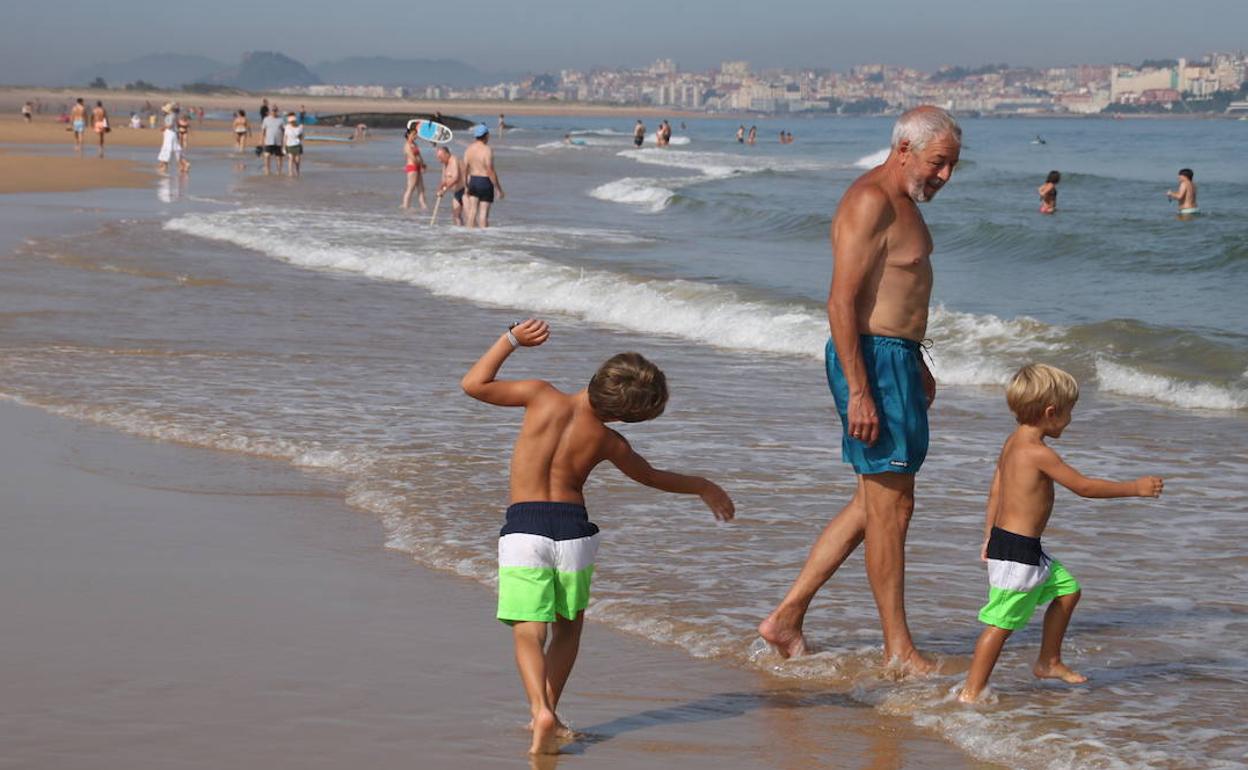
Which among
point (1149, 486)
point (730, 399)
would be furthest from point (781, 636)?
point (730, 399)

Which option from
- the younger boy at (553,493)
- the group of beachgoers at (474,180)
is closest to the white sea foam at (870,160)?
the group of beachgoers at (474,180)

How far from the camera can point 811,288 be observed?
1791 centimetres

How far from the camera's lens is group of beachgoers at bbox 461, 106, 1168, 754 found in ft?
13.6

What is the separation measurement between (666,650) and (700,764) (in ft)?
3.33

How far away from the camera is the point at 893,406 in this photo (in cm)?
471

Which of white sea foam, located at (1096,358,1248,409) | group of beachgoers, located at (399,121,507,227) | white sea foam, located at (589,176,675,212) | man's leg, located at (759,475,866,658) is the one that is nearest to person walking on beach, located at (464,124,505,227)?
group of beachgoers, located at (399,121,507,227)

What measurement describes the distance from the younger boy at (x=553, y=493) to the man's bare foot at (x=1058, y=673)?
4.12 ft

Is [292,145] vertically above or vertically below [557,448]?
above

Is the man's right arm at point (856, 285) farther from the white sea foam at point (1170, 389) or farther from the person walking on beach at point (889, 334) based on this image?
the white sea foam at point (1170, 389)

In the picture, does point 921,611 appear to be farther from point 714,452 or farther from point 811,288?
point 811,288

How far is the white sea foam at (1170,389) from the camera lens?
1044 centimetres

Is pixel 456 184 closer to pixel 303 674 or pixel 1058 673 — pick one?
pixel 303 674

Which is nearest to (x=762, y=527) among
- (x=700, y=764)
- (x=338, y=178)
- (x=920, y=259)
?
(x=920, y=259)

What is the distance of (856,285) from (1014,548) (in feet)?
2.98
